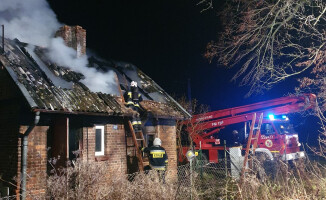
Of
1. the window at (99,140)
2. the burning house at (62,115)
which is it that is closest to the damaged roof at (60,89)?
the burning house at (62,115)

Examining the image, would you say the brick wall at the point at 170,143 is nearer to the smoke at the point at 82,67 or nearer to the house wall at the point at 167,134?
the house wall at the point at 167,134

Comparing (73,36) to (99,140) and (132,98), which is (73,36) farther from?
(99,140)

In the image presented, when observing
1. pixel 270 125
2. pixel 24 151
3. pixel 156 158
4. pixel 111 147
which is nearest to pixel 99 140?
pixel 111 147

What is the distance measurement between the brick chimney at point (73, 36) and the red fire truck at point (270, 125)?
6.96 meters

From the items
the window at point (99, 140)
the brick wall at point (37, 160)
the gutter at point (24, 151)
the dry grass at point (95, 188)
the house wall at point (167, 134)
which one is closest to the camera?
the dry grass at point (95, 188)

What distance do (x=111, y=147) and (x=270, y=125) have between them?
7248 mm

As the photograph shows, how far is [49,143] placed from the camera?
7766 mm

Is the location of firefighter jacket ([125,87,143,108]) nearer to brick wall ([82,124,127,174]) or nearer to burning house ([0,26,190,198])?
burning house ([0,26,190,198])

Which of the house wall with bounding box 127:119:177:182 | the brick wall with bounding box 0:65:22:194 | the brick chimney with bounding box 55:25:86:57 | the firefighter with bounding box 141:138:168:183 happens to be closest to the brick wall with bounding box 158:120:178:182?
the house wall with bounding box 127:119:177:182

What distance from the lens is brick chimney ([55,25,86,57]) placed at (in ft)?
36.0

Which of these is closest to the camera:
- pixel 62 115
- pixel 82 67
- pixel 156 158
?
pixel 62 115

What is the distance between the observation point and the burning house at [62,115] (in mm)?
7086

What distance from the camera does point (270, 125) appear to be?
12492 mm

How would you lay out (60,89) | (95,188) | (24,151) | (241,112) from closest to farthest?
(95,188) → (24,151) → (60,89) → (241,112)
